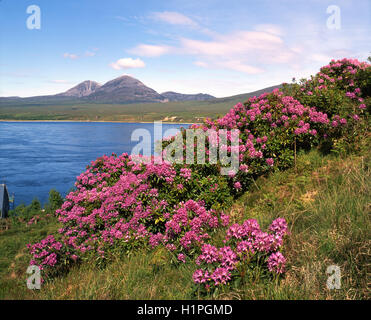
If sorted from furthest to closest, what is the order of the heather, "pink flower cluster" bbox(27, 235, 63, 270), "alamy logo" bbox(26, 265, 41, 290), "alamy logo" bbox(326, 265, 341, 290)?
"pink flower cluster" bbox(27, 235, 63, 270) → "alamy logo" bbox(26, 265, 41, 290) → the heather → "alamy logo" bbox(326, 265, 341, 290)

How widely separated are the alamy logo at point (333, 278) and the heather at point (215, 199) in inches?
18.4

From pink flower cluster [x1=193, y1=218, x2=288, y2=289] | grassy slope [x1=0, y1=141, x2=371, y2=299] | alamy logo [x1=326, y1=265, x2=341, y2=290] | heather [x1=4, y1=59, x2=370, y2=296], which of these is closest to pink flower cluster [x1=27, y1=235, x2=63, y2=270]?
heather [x1=4, y1=59, x2=370, y2=296]

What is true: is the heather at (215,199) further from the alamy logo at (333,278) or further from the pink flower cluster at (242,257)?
the alamy logo at (333,278)

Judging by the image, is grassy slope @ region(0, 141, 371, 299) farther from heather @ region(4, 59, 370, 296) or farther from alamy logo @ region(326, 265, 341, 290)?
heather @ region(4, 59, 370, 296)

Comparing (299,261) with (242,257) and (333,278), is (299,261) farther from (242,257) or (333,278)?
(242,257)

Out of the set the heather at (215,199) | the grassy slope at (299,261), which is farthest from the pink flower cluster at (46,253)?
the grassy slope at (299,261)

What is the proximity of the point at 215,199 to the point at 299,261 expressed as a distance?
2.55 m

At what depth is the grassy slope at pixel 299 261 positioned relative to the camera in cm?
311

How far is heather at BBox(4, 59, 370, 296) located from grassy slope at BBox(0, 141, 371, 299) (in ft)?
0.51

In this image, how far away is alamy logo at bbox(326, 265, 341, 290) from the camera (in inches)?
121

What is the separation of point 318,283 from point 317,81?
293 inches

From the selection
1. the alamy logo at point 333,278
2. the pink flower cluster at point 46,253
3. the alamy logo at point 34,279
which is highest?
the alamy logo at point 333,278
